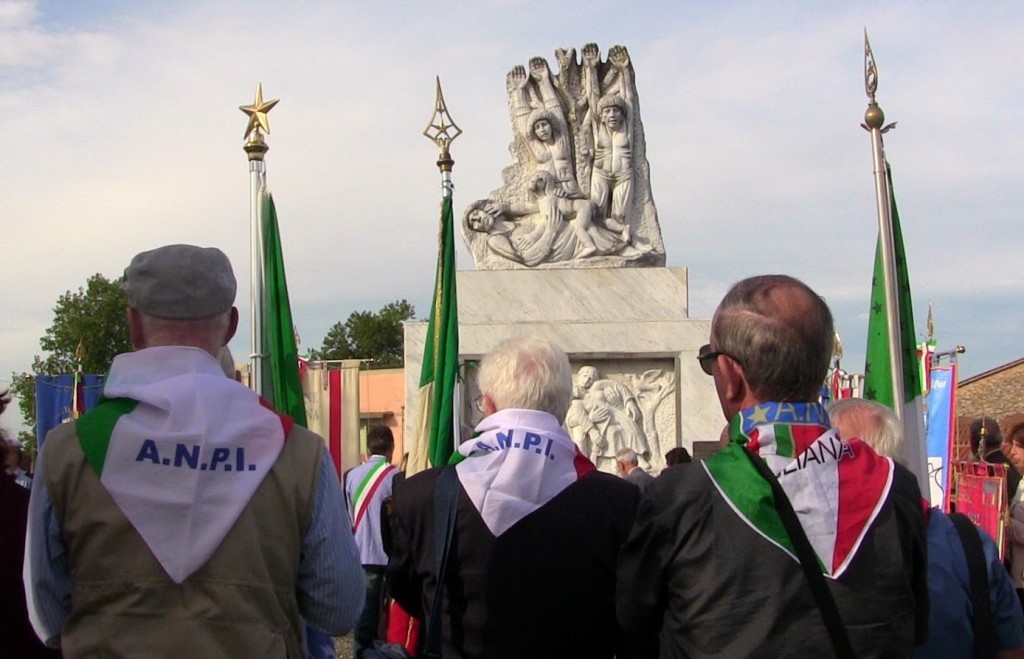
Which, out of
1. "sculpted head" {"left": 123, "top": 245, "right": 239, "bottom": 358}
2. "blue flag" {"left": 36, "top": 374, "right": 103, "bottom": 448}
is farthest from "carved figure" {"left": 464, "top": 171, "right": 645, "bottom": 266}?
"sculpted head" {"left": 123, "top": 245, "right": 239, "bottom": 358}

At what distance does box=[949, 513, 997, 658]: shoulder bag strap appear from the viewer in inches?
104

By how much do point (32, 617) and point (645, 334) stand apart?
25.9 feet

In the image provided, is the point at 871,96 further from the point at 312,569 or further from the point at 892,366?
the point at 312,569

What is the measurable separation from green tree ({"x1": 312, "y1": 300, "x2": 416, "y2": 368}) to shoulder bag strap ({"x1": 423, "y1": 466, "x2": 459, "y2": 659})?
42.7m

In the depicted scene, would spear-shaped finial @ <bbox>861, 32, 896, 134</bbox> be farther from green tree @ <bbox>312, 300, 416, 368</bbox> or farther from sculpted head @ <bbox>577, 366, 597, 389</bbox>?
green tree @ <bbox>312, 300, 416, 368</bbox>

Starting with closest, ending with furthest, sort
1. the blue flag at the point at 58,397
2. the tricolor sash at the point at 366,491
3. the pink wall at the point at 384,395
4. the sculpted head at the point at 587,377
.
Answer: the tricolor sash at the point at 366,491 < the sculpted head at the point at 587,377 < the blue flag at the point at 58,397 < the pink wall at the point at 384,395

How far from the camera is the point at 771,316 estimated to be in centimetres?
222

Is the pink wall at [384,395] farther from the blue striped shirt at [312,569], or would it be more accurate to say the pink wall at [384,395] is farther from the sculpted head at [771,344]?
the sculpted head at [771,344]

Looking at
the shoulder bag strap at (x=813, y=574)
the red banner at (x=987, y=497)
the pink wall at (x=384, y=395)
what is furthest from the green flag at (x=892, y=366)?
the pink wall at (x=384, y=395)

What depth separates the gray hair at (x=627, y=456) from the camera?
8.88 meters

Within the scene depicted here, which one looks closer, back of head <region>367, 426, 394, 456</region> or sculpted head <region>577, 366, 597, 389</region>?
back of head <region>367, 426, 394, 456</region>

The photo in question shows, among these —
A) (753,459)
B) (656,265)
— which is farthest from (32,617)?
(656,265)

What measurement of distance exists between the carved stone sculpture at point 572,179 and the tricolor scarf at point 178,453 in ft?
26.9

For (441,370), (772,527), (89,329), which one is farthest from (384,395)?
(772,527)
